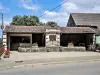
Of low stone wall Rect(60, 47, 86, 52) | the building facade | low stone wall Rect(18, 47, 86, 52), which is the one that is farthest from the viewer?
the building facade

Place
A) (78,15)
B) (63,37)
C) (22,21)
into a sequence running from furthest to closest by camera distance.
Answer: (22,21) → (78,15) → (63,37)

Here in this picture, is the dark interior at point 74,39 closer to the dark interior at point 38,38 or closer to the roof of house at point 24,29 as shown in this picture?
the dark interior at point 38,38

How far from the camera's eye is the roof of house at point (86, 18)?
187 ft

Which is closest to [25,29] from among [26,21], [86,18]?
[86,18]

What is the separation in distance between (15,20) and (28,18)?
4508 millimetres

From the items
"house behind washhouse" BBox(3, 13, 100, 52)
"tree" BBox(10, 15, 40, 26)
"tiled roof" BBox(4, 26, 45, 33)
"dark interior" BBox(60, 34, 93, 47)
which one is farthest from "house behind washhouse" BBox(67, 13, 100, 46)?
"tree" BBox(10, 15, 40, 26)

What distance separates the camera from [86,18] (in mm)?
59375

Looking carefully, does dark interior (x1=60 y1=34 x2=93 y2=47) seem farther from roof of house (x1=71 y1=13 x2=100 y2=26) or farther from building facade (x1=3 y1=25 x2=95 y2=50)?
roof of house (x1=71 y1=13 x2=100 y2=26)

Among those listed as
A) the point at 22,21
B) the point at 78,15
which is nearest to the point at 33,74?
the point at 78,15

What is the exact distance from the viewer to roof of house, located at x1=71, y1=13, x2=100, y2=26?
56.9 m

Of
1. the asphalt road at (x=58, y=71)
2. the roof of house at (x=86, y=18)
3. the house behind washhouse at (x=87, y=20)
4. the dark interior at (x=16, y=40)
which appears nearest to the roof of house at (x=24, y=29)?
the dark interior at (x=16, y=40)

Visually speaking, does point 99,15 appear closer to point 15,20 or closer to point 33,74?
point 15,20

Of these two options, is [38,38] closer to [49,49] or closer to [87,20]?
[49,49]

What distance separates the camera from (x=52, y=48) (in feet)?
132
